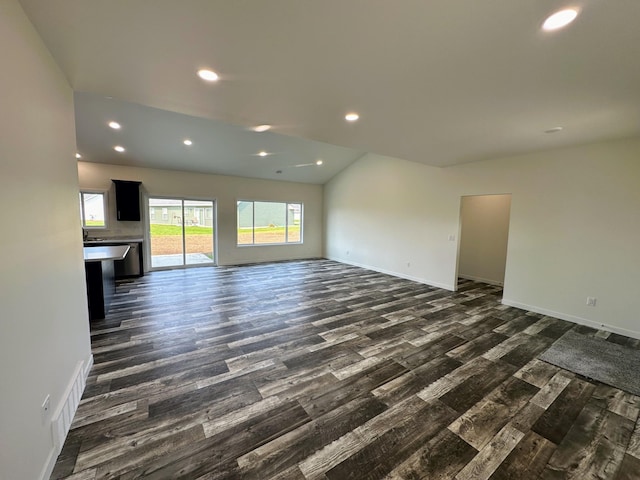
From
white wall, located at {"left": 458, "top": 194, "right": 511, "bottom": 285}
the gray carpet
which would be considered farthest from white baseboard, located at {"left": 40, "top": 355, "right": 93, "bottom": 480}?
white wall, located at {"left": 458, "top": 194, "right": 511, "bottom": 285}

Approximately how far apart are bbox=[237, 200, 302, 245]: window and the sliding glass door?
37.1 inches

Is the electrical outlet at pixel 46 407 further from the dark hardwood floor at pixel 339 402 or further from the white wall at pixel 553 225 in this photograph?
the white wall at pixel 553 225

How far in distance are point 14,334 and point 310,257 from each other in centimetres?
826

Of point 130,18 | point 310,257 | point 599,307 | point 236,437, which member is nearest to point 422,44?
point 130,18

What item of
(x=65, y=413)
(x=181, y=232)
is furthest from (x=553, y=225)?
(x=181, y=232)

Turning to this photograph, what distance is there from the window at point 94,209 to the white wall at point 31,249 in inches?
207

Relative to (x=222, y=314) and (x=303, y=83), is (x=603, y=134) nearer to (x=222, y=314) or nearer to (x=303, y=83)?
(x=303, y=83)

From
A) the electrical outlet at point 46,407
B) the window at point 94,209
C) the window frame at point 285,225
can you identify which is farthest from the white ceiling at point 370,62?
the window at point 94,209

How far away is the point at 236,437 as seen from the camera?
181cm

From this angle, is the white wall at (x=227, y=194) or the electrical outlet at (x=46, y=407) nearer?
the electrical outlet at (x=46, y=407)

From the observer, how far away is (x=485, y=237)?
6.31m

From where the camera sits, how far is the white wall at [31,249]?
121 cm

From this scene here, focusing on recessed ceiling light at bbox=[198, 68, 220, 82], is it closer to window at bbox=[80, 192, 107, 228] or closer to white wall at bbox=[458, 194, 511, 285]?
white wall at bbox=[458, 194, 511, 285]

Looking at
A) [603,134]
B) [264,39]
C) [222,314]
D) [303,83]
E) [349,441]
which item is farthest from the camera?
[222,314]
